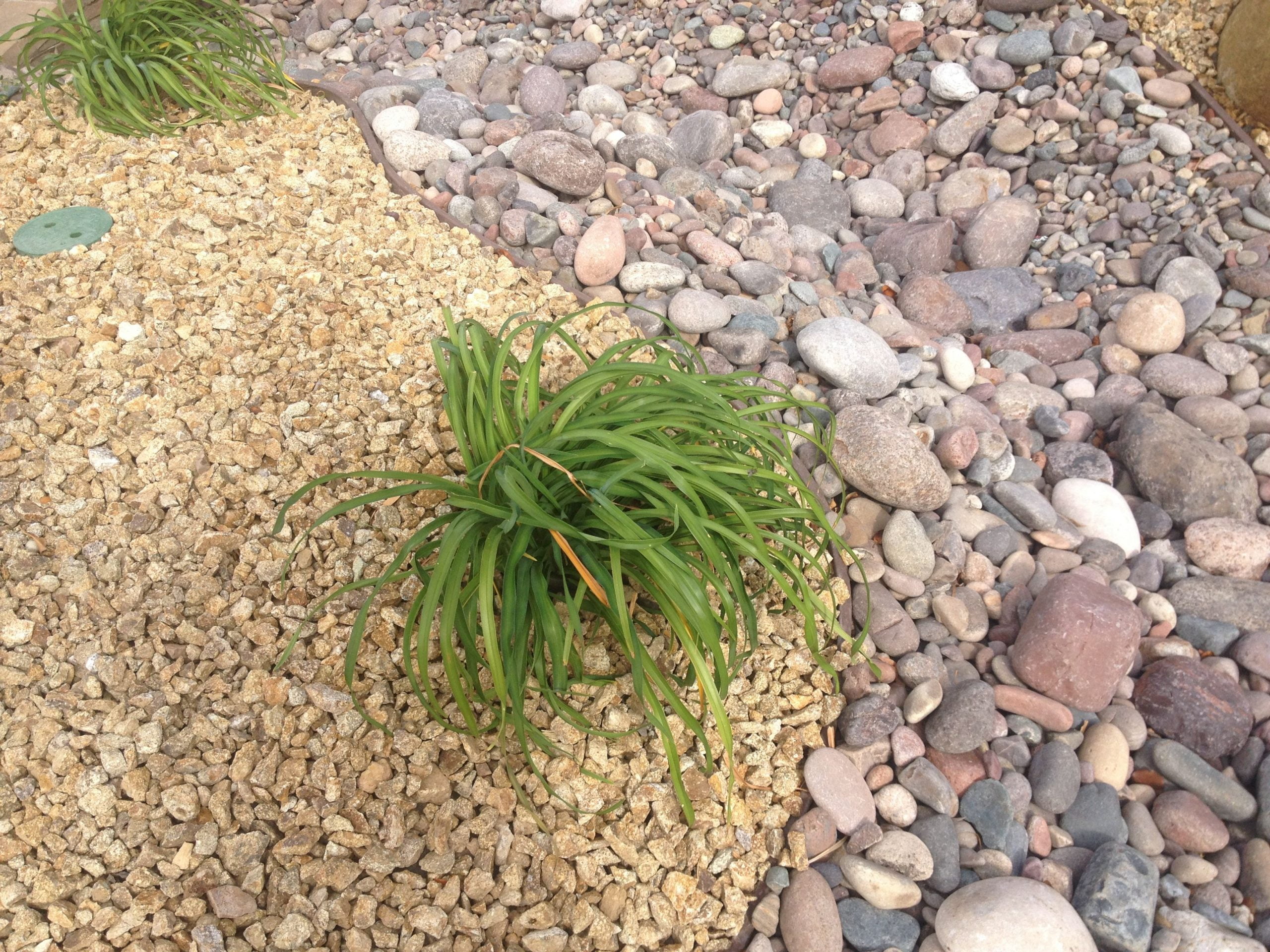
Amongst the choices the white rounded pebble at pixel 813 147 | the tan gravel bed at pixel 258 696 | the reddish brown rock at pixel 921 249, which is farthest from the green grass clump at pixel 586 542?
the white rounded pebble at pixel 813 147

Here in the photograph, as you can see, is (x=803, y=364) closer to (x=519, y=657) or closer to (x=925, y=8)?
(x=519, y=657)

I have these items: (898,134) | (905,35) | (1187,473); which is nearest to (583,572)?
(1187,473)

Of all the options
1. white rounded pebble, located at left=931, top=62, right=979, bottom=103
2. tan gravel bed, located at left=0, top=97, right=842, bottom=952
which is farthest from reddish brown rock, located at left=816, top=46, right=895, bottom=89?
tan gravel bed, located at left=0, top=97, right=842, bottom=952

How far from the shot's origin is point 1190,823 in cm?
182

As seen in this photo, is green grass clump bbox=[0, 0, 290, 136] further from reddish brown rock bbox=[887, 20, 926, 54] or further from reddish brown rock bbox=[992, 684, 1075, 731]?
reddish brown rock bbox=[992, 684, 1075, 731]

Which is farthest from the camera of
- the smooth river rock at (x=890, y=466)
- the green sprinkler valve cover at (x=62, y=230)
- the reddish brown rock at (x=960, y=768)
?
the green sprinkler valve cover at (x=62, y=230)

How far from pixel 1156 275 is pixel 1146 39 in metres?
1.37

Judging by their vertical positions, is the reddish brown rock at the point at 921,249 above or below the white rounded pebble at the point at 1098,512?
above

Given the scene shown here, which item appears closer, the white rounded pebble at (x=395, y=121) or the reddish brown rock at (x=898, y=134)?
the white rounded pebble at (x=395, y=121)

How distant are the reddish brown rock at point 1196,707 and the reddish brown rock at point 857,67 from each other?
3.08 m

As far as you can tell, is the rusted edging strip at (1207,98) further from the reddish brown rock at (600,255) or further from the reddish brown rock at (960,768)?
the reddish brown rock at (960,768)

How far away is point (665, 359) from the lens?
2.08 metres

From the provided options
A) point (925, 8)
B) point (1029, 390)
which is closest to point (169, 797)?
point (1029, 390)

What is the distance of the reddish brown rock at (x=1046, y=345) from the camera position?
3.04 metres
